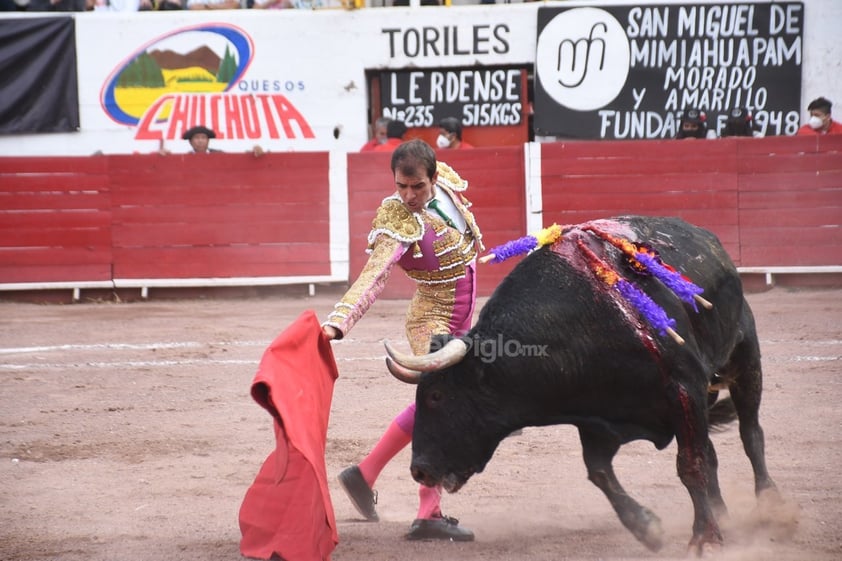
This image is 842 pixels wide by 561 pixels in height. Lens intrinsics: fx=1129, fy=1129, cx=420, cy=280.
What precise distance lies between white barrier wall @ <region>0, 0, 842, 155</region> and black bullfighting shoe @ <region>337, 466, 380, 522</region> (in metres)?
7.09

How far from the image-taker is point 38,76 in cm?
1011

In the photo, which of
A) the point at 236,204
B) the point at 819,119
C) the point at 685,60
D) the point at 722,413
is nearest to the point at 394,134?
the point at 236,204

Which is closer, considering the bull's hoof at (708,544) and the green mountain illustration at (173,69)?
the bull's hoof at (708,544)

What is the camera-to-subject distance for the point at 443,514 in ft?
11.4

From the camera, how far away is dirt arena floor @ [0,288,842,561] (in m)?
3.18

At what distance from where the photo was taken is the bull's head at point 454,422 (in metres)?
3.01

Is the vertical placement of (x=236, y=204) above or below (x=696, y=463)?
above

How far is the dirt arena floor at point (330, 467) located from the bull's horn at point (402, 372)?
0.51 metres

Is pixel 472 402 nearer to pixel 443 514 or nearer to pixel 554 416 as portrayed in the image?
pixel 554 416

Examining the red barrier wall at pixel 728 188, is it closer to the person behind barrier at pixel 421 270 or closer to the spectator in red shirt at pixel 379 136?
the spectator in red shirt at pixel 379 136

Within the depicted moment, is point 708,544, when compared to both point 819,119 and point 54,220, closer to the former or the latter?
point 819,119

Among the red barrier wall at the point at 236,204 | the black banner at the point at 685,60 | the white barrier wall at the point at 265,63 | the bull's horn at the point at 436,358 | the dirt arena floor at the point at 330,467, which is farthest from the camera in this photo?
the white barrier wall at the point at 265,63

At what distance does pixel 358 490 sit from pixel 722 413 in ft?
3.96

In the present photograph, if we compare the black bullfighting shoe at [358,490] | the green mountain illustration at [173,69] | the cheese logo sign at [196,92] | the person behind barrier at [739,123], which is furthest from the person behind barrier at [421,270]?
the green mountain illustration at [173,69]
